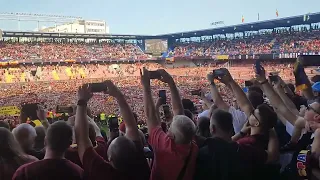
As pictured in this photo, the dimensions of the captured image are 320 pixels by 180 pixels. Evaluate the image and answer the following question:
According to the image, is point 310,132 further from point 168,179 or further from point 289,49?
point 289,49

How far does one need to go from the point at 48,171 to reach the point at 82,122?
0.47 metres

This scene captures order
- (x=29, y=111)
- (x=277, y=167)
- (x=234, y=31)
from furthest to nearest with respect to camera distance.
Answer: (x=234, y=31), (x=29, y=111), (x=277, y=167)

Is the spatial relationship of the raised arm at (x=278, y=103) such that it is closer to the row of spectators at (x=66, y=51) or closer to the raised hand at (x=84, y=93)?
the raised hand at (x=84, y=93)

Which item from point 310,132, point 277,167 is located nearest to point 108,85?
point 277,167

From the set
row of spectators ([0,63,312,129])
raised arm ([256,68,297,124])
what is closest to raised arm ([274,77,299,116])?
raised arm ([256,68,297,124])

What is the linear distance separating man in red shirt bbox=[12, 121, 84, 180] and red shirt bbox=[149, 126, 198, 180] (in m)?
0.57

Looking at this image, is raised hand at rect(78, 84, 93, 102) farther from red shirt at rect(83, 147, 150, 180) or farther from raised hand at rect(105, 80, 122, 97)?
red shirt at rect(83, 147, 150, 180)

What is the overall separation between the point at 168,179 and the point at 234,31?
171ft

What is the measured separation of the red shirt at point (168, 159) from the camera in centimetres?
292

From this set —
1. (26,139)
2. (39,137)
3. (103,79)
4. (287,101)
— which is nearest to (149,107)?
(26,139)

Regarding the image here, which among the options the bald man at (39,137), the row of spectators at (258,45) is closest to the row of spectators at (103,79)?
the row of spectators at (258,45)

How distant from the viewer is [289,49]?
42.0 meters

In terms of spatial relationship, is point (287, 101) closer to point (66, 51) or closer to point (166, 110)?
point (166, 110)

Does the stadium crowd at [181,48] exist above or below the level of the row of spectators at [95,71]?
above
